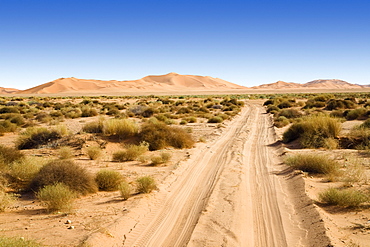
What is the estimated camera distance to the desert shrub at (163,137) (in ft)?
48.2

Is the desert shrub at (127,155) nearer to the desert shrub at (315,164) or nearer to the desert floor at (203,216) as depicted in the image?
the desert floor at (203,216)

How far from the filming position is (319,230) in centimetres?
605

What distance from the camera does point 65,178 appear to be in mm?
7973

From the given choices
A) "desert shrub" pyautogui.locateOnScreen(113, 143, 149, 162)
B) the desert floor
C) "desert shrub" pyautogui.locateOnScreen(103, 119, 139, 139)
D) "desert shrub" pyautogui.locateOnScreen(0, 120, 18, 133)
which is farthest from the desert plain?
"desert shrub" pyautogui.locateOnScreen(0, 120, 18, 133)

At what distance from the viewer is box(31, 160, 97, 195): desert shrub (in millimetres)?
7930

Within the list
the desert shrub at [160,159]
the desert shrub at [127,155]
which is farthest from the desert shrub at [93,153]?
the desert shrub at [160,159]

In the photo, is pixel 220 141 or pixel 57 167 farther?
pixel 220 141

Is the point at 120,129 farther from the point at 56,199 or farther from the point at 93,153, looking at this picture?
the point at 56,199

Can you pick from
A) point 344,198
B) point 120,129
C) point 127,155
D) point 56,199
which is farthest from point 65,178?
point 120,129

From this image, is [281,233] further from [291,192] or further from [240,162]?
[240,162]

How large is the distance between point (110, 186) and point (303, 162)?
6.72 meters

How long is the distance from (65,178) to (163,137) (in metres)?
7.33

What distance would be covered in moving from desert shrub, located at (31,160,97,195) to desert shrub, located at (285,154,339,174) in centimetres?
707

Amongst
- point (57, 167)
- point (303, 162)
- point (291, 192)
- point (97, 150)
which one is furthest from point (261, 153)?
point (57, 167)
